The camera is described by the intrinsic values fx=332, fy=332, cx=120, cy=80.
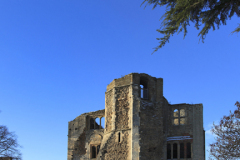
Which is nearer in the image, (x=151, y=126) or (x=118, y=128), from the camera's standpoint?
(x=151, y=126)

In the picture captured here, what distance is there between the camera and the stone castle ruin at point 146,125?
2394cm

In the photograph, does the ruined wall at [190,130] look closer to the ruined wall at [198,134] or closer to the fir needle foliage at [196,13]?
the ruined wall at [198,134]

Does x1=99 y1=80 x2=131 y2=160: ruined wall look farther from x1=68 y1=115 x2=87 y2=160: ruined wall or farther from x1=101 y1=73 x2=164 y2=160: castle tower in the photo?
x1=68 y1=115 x2=87 y2=160: ruined wall

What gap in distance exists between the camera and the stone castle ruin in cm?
2394

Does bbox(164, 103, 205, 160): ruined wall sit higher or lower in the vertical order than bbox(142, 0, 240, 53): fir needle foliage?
lower

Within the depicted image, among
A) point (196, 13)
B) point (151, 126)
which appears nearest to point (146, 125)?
point (151, 126)

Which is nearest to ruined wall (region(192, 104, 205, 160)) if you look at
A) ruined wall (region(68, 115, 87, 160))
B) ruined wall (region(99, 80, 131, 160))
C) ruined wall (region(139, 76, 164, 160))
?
ruined wall (region(139, 76, 164, 160))

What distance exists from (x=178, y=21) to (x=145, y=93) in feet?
49.0

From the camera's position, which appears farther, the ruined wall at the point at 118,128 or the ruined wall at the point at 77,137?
the ruined wall at the point at 77,137

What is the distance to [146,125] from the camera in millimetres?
24203

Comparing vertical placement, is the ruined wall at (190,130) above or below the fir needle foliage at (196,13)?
below

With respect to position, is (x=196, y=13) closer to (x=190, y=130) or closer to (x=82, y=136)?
(x=190, y=130)

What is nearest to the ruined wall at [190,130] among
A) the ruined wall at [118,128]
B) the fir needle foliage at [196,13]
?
the ruined wall at [118,128]

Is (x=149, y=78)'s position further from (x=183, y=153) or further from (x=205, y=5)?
(x=205, y=5)
